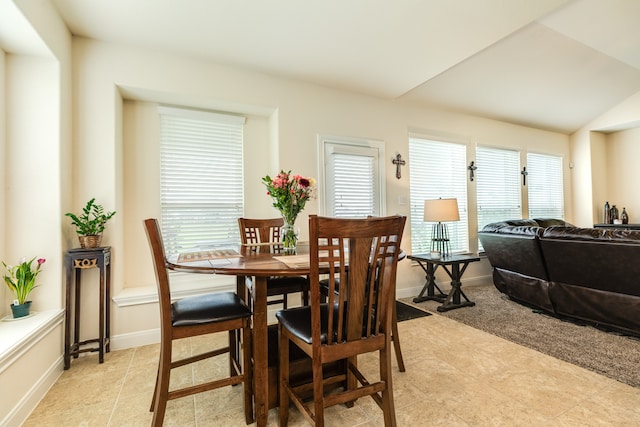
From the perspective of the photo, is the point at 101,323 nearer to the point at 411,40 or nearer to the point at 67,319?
the point at 67,319

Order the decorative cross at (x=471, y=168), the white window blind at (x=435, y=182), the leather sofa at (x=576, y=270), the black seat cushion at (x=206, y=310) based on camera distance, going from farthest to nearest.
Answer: the decorative cross at (x=471, y=168) → the white window blind at (x=435, y=182) → the leather sofa at (x=576, y=270) → the black seat cushion at (x=206, y=310)

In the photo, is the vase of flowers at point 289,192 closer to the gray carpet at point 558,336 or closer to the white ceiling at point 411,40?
the white ceiling at point 411,40

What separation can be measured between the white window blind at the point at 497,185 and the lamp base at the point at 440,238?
91cm

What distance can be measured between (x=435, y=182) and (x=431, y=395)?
3.14 meters

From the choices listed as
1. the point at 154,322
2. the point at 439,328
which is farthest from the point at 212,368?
the point at 439,328

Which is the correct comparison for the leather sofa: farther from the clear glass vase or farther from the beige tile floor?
the clear glass vase

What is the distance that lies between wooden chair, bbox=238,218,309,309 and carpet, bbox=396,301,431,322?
127 cm

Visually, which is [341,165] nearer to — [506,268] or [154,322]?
[506,268]

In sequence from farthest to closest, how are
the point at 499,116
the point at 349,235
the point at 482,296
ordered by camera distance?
1. the point at 499,116
2. the point at 482,296
3. the point at 349,235

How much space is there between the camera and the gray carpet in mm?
2090

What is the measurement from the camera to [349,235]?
1.21m

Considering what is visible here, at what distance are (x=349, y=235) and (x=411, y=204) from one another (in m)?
3.16

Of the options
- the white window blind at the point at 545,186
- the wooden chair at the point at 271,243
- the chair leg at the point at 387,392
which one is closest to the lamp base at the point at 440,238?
the white window blind at the point at 545,186

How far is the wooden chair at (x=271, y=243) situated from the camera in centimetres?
223
